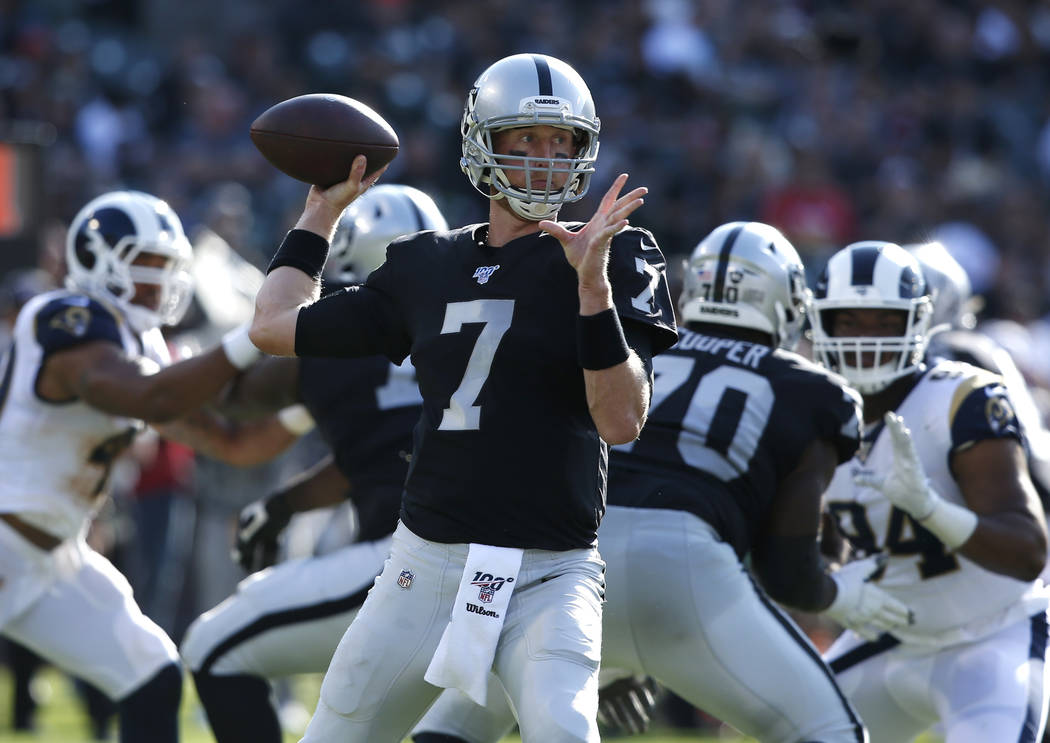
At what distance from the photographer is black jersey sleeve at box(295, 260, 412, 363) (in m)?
3.50

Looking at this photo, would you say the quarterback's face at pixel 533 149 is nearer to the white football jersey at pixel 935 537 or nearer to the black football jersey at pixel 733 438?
the black football jersey at pixel 733 438

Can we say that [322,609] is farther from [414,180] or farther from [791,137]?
[791,137]

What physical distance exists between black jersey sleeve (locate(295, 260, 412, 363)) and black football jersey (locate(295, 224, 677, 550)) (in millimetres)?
118

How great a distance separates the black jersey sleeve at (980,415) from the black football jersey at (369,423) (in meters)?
1.53

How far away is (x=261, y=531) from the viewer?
17.3 feet

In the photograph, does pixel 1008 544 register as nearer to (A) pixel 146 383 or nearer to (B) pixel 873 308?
(B) pixel 873 308

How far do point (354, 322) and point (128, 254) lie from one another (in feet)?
6.54

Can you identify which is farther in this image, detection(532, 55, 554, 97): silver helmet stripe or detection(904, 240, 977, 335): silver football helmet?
detection(904, 240, 977, 335): silver football helmet

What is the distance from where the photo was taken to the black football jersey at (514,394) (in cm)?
332

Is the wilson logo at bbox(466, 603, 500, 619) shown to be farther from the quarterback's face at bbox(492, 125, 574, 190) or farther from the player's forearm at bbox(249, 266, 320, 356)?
the quarterback's face at bbox(492, 125, 574, 190)

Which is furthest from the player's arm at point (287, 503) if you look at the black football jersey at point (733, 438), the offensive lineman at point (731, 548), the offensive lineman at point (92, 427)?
the black football jersey at point (733, 438)

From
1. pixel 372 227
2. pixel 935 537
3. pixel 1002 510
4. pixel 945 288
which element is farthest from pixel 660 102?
pixel 1002 510

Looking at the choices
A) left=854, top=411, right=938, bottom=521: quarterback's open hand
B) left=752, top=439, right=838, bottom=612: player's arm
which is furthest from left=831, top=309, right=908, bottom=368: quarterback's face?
left=752, top=439, right=838, bottom=612: player's arm

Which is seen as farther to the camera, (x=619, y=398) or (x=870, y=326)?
(x=870, y=326)
